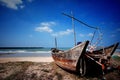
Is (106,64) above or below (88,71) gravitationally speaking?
above

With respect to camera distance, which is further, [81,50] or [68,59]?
[68,59]

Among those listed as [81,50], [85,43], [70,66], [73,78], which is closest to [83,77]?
[73,78]

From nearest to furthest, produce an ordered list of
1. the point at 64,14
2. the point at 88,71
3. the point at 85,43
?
the point at 85,43
the point at 88,71
the point at 64,14

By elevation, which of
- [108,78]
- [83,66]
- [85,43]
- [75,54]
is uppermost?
[85,43]

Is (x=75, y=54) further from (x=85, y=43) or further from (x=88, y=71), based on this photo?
(x=88, y=71)

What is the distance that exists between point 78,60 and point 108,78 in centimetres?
294

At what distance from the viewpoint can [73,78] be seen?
300 inches

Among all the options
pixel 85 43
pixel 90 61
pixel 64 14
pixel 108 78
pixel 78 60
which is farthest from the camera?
pixel 64 14

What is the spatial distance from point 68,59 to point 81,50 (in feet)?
6.36

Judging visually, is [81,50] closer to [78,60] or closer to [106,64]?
[78,60]

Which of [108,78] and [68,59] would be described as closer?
[108,78]

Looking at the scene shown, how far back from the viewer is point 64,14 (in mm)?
11914

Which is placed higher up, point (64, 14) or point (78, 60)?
point (64, 14)

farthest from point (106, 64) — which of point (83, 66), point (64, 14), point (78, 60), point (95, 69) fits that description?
point (64, 14)
